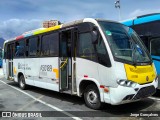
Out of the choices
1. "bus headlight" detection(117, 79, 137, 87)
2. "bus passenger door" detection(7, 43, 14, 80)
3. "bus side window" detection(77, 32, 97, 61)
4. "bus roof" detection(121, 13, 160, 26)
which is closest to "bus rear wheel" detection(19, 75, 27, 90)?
"bus passenger door" detection(7, 43, 14, 80)

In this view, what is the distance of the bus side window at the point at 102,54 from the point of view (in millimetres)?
7541

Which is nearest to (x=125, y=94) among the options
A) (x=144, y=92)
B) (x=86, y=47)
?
(x=144, y=92)

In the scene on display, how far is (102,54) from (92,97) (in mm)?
1569

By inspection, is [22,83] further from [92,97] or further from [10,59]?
[92,97]

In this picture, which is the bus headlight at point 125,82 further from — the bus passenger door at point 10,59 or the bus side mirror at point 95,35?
the bus passenger door at point 10,59

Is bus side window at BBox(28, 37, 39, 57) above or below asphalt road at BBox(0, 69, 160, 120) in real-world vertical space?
above

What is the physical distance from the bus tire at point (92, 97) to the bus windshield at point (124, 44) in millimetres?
1467

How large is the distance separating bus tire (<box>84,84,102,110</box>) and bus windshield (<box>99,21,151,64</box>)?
4.81 feet

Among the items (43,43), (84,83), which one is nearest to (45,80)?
(43,43)

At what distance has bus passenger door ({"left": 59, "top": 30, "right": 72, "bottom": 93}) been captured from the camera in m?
9.58

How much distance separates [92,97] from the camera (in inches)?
330

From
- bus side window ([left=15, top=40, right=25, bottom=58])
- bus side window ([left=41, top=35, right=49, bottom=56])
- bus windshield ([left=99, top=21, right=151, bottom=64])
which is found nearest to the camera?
bus windshield ([left=99, top=21, right=151, bottom=64])

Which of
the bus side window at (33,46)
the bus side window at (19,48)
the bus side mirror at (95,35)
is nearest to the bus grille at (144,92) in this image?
the bus side mirror at (95,35)

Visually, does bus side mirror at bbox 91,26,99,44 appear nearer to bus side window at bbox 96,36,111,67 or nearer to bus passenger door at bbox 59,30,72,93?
bus side window at bbox 96,36,111,67
